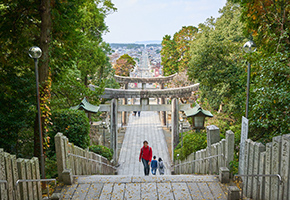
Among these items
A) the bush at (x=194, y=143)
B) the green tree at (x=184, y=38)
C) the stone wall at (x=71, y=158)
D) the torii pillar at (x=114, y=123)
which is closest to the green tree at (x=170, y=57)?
the green tree at (x=184, y=38)

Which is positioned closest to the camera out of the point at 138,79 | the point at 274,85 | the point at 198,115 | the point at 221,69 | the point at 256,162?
the point at 256,162

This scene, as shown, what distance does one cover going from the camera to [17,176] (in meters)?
4.09

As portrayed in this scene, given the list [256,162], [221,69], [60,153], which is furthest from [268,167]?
[221,69]

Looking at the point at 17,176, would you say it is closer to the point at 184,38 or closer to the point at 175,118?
the point at 175,118

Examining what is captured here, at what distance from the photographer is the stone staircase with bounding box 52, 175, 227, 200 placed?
16.3ft

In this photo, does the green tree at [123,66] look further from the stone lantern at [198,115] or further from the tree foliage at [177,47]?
the stone lantern at [198,115]

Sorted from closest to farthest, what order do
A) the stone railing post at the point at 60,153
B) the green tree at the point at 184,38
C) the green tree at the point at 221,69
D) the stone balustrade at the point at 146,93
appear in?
the stone railing post at the point at 60,153, the green tree at the point at 221,69, the stone balustrade at the point at 146,93, the green tree at the point at 184,38

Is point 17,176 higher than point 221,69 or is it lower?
lower

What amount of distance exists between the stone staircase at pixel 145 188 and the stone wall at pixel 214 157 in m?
0.48

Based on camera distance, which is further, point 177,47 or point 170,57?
point 170,57

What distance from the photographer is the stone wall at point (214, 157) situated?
18.1ft

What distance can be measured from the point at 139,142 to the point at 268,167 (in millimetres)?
13811

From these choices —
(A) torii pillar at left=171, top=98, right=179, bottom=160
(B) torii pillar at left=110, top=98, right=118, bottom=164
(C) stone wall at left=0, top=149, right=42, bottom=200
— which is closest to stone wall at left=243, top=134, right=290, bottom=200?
(C) stone wall at left=0, top=149, right=42, bottom=200

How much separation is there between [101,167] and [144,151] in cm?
218
